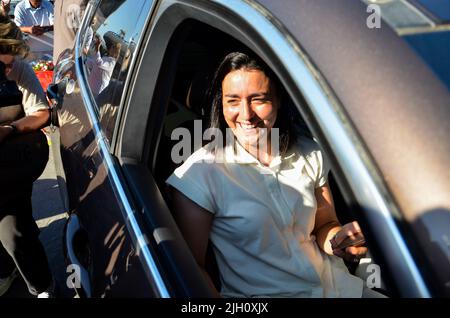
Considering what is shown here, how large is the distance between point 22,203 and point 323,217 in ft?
5.31

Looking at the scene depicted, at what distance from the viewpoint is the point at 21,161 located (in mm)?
2158

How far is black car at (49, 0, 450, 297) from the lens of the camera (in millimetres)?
676

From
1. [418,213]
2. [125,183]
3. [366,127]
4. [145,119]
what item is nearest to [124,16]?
[145,119]

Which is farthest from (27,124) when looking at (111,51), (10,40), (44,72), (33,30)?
(33,30)

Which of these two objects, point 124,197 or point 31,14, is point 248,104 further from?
point 31,14

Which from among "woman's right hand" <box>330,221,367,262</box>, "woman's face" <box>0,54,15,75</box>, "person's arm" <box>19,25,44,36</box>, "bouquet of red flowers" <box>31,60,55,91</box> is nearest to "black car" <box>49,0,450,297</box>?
"woman's right hand" <box>330,221,367,262</box>

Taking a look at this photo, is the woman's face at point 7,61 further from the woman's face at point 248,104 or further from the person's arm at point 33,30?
the person's arm at point 33,30

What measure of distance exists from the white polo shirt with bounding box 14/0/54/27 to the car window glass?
480 centimetres

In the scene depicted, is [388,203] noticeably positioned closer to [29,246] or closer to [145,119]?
[145,119]

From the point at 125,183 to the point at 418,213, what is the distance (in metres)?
0.98

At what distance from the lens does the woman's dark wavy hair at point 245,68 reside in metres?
1.41

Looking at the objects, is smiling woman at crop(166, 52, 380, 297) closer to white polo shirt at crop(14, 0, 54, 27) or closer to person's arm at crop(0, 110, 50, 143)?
person's arm at crop(0, 110, 50, 143)

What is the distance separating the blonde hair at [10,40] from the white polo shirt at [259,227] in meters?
1.55
